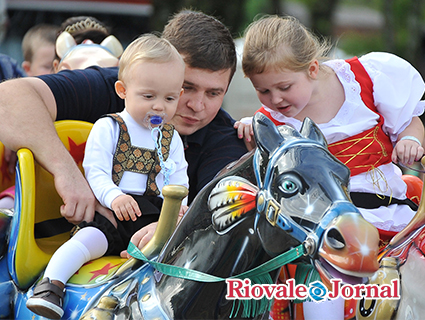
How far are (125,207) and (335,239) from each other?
1.01 metres

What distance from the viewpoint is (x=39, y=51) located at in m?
5.68

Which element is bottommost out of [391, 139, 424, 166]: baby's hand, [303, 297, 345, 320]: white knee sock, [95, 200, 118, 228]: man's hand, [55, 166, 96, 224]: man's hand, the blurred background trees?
the blurred background trees

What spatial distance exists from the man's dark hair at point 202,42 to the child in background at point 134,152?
0.31 m

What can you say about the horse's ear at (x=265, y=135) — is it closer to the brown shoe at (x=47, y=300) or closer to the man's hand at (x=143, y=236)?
the man's hand at (x=143, y=236)

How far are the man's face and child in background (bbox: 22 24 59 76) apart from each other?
10.00 feet

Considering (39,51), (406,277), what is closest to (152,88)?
(406,277)

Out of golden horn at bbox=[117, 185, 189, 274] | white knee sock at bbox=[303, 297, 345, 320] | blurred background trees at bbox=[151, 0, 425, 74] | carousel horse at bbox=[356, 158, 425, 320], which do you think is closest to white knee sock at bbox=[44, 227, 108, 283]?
golden horn at bbox=[117, 185, 189, 274]

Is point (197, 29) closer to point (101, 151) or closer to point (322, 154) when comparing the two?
point (101, 151)

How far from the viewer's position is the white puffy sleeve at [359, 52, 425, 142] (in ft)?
9.23

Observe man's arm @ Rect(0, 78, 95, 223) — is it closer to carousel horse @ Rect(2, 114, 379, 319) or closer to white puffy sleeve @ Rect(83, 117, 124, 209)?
white puffy sleeve @ Rect(83, 117, 124, 209)

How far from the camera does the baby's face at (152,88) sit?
238 centimetres

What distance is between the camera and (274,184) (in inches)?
64.3

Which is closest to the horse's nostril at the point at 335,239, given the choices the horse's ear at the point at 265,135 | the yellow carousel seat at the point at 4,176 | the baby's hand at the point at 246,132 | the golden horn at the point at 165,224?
the horse's ear at the point at 265,135

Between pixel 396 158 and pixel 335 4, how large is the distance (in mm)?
11576
